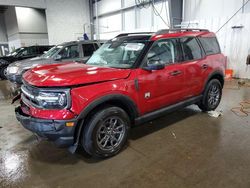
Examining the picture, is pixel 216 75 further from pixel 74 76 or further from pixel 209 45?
pixel 74 76

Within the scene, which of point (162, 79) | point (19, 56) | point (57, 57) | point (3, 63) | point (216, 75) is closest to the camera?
point (162, 79)

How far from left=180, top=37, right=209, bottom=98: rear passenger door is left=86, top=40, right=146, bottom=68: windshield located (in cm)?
95

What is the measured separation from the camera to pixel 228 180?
2260 mm

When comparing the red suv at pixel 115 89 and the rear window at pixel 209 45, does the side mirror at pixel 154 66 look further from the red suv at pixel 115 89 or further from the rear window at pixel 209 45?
the rear window at pixel 209 45

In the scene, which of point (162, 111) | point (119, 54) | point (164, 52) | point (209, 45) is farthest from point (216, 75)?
point (119, 54)

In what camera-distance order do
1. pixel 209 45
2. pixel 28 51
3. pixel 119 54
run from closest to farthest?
pixel 119 54 → pixel 209 45 → pixel 28 51

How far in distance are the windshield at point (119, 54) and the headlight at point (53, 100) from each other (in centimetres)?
97

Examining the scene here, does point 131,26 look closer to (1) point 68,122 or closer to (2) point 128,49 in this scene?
(2) point 128,49

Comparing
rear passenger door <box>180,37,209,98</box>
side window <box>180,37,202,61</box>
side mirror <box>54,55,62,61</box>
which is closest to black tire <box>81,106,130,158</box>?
rear passenger door <box>180,37,209,98</box>

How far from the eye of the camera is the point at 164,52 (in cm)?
331

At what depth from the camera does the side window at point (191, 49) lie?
11.8 feet

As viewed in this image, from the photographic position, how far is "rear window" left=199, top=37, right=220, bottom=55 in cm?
401

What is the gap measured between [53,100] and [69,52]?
5105mm

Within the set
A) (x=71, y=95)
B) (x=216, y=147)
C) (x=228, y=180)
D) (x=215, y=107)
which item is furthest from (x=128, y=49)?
(x=215, y=107)
